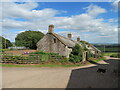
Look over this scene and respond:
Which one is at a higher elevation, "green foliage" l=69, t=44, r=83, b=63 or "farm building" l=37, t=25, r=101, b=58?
"farm building" l=37, t=25, r=101, b=58

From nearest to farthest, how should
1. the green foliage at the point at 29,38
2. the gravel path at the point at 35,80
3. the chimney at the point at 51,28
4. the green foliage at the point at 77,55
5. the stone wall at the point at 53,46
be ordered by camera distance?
1. the gravel path at the point at 35,80
2. the green foliage at the point at 77,55
3. the stone wall at the point at 53,46
4. the chimney at the point at 51,28
5. the green foliage at the point at 29,38

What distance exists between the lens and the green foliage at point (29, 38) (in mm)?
45797

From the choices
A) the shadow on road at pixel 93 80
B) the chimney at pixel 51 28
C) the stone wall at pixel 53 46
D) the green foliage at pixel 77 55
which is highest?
the chimney at pixel 51 28

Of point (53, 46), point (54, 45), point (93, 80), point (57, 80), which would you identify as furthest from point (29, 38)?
point (93, 80)

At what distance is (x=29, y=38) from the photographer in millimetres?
51312

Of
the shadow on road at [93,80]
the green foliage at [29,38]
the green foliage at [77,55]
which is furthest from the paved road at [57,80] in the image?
the green foliage at [29,38]

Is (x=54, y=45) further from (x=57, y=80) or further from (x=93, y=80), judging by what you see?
(x=93, y=80)

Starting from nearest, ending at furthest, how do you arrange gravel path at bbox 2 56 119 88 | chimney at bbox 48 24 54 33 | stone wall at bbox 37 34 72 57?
gravel path at bbox 2 56 119 88 < stone wall at bbox 37 34 72 57 < chimney at bbox 48 24 54 33

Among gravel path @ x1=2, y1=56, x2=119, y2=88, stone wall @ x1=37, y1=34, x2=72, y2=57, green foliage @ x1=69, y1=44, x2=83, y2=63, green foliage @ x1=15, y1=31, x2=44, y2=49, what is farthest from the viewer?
green foliage @ x1=15, y1=31, x2=44, y2=49

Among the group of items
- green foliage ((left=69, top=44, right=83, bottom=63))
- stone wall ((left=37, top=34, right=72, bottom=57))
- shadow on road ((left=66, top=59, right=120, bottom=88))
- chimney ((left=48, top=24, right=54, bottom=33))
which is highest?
chimney ((left=48, top=24, right=54, bottom=33))

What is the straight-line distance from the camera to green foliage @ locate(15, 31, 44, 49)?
4580 centimetres

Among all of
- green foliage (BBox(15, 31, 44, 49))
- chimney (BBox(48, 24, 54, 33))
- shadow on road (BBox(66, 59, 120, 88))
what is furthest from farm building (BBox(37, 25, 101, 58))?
green foliage (BBox(15, 31, 44, 49))

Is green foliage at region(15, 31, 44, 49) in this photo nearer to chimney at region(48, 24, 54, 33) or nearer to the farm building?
the farm building

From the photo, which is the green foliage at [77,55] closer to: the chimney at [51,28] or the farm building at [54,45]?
the farm building at [54,45]
